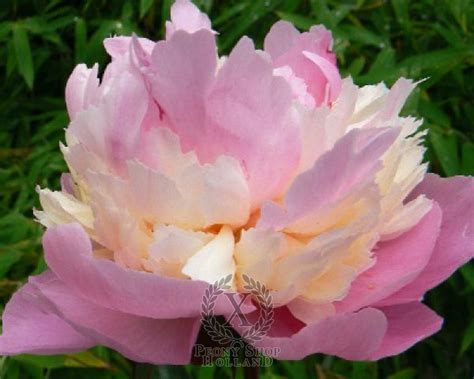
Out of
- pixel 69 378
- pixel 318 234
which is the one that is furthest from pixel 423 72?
pixel 318 234

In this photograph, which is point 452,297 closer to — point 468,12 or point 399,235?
point 468,12

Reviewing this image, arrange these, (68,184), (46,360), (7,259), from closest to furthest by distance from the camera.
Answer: (68,184) → (46,360) → (7,259)

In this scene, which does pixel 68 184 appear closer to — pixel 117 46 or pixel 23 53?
pixel 117 46

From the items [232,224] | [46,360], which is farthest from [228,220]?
[46,360]

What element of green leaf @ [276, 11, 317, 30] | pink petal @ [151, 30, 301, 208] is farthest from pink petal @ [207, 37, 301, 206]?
green leaf @ [276, 11, 317, 30]

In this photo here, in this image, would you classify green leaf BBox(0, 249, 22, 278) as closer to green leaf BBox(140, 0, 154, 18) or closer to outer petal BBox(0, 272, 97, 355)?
green leaf BBox(140, 0, 154, 18)

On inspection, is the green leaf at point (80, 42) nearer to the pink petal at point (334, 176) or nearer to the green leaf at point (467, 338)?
the green leaf at point (467, 338)

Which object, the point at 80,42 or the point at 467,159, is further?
the point at 80,42
